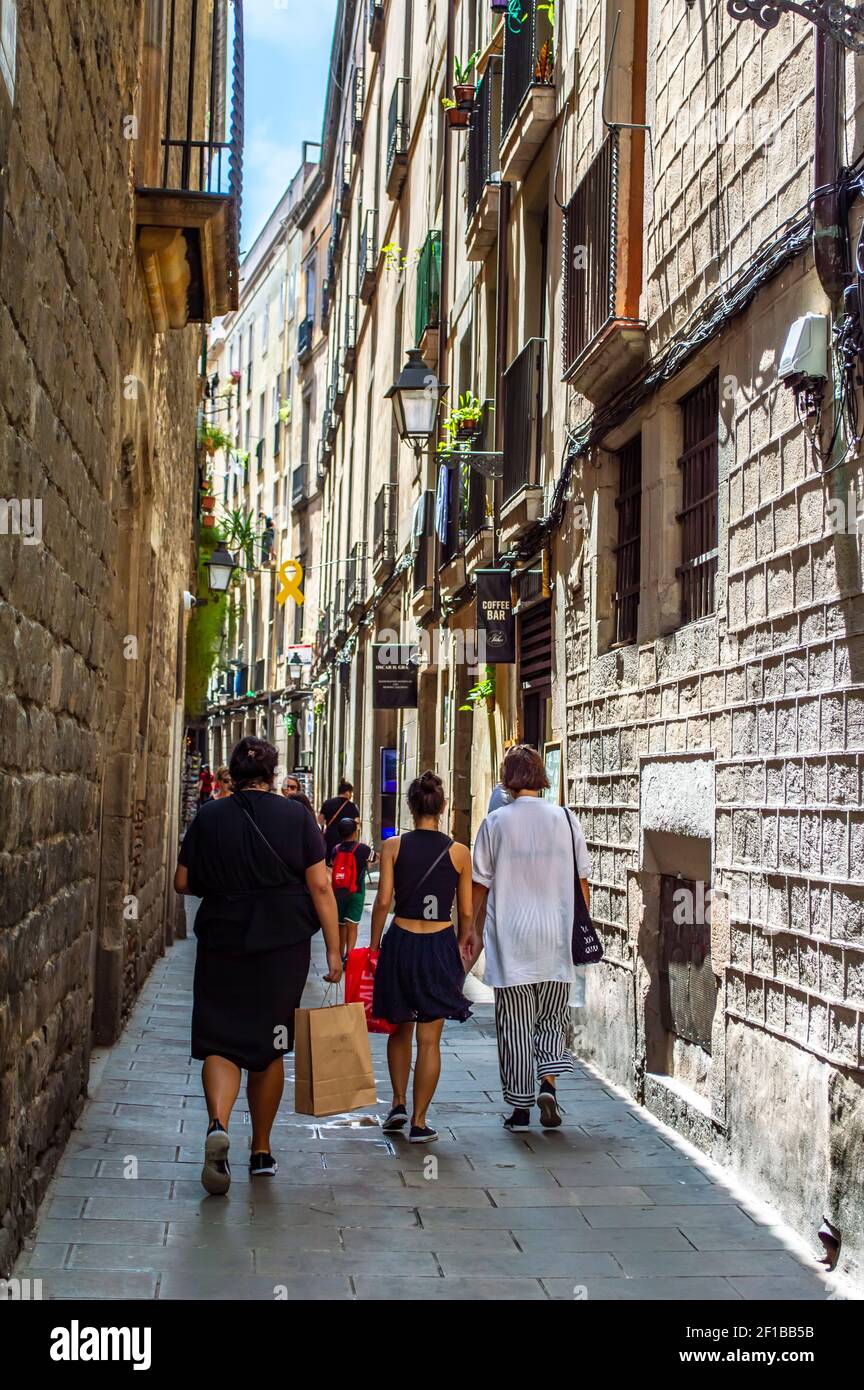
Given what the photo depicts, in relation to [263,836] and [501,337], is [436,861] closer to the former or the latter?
[263,836]

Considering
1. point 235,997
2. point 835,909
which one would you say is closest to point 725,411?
point 835,909

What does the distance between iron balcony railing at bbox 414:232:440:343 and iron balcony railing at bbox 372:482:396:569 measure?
3458 millimetres

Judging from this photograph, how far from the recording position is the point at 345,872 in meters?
12.0

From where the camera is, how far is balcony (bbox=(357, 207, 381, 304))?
25.5 meters

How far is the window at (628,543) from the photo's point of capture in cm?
877

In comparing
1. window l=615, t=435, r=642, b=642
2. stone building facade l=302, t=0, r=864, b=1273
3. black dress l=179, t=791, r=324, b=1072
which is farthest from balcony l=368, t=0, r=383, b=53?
black dress l=179, t=791, r=324, b=1072

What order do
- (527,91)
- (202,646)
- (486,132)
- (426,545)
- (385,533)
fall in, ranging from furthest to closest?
(385,533), (202,646), (426,545), (486,132), (527,91)

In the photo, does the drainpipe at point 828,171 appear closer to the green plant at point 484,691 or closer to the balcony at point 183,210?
the balcony at point 183,210

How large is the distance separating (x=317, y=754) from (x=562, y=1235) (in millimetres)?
28858

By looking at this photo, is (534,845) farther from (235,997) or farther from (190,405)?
(190,405)

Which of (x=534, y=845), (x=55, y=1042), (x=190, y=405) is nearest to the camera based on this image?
(x=55, y=1042)

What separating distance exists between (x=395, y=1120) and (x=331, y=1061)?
122cm

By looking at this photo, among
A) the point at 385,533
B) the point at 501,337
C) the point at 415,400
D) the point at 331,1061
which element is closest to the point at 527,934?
the point at 331,1061

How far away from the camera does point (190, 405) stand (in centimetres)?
1625
